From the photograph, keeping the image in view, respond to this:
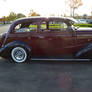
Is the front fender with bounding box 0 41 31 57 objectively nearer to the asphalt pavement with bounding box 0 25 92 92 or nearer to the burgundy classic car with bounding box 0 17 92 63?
the burgundy classic car with bounding box 0 17 92 63

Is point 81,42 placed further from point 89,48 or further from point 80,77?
point 80,77

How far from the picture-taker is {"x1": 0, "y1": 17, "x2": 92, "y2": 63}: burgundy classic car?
5480mm

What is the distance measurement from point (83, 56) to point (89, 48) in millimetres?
346

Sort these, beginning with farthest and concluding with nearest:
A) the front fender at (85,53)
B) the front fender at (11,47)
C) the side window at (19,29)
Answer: the side window at (19,29), the front fender at (11,47), the front fender at (85,53)

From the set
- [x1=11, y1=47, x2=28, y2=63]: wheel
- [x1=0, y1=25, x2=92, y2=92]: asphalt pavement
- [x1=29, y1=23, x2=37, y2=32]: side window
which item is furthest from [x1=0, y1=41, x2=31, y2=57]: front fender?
[x1=29, y1=23, x2=37, y2=32]: side window

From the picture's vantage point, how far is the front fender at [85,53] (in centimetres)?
539

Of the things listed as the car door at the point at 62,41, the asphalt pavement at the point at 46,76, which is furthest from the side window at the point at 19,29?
the asphalt pavement at the point at 46,76

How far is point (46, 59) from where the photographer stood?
562 centimetres

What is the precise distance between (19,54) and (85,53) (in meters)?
2.38

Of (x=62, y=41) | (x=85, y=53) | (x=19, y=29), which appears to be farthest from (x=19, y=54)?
(x=85, y=53)

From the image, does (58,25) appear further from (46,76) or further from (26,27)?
(46,76)

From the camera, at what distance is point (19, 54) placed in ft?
18.9

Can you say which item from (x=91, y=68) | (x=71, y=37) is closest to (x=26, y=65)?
(x=71, y=37)

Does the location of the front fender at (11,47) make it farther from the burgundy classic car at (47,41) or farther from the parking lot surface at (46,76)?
the parking lot surface at (46,76)
